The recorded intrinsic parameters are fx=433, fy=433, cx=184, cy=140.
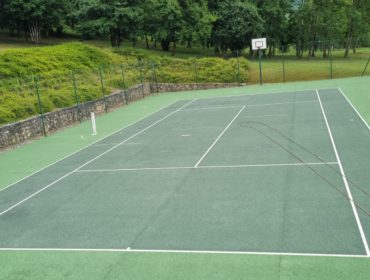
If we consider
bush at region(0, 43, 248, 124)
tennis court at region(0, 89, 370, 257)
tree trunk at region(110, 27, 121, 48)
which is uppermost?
tree trunk at region(110, 27, 121, 48)

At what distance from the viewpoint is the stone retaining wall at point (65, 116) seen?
1853cm

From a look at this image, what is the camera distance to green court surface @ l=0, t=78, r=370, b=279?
665cm

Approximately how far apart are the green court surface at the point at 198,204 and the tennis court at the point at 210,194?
0.04 m

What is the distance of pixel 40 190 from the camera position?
461 inches

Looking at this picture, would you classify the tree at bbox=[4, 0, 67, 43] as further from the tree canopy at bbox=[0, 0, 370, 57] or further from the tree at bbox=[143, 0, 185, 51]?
the tree at bbox=[143, 0, 185, 51]

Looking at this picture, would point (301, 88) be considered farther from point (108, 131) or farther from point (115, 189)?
point (115, 189)

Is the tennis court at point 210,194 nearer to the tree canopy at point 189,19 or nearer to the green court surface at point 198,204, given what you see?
the green court surface at point 198,204

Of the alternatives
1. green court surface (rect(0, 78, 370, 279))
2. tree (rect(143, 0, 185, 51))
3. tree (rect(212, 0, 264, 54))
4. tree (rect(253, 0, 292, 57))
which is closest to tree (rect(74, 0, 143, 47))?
tree (rect(143, 0, 185, 51))

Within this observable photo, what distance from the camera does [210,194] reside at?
9961 millimetres

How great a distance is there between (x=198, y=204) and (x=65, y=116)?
15238mm

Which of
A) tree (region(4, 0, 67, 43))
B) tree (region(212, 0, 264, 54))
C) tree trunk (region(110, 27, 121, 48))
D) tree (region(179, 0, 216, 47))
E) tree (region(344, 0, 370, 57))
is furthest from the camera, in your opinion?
tree (region(344, 0, 370, 57))

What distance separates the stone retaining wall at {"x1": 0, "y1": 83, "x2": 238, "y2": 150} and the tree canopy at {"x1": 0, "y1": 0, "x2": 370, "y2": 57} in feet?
43.2

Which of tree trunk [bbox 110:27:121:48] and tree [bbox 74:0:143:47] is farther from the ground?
tree [bbox 74:0:143:47]

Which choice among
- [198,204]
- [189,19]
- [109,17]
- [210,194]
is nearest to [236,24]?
[189,19]
